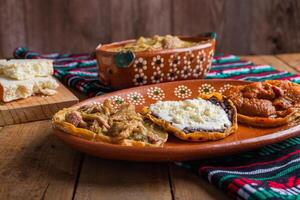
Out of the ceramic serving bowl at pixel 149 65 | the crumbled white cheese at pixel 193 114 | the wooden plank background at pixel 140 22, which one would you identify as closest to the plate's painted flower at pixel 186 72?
the ceramic serving bowl at pixel 149 65

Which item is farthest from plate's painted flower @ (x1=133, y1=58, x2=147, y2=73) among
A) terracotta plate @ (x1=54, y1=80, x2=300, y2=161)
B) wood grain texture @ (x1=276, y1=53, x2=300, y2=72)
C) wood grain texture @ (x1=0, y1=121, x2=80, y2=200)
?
wood grain texture @ (x1=276, y1=53, x2=300, y2=72)

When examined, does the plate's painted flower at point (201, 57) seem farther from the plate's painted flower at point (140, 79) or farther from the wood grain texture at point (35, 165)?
the wood grain texture at point (35, 165)

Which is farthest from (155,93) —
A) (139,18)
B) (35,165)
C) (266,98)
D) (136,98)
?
(139,18)

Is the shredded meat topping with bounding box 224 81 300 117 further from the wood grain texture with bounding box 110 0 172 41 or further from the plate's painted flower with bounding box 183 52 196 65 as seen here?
the wood grain texture with bounding box 110 0 172 41

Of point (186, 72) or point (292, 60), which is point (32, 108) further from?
point (292, 60)

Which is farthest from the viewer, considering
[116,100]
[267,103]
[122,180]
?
[116,100]

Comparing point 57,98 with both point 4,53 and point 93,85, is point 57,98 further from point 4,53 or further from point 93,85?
point 4,53
